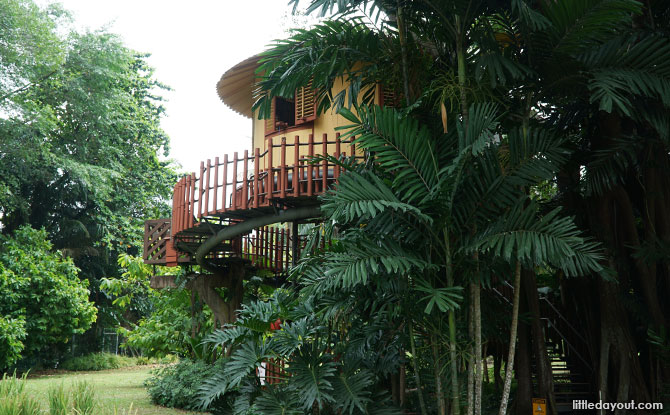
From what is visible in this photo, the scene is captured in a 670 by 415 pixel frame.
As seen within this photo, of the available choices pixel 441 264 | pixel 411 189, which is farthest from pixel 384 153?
pixel 441 264

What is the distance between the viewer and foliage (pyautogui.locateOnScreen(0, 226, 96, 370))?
1680 cm

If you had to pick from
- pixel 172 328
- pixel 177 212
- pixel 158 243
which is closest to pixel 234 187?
pixel 177 212

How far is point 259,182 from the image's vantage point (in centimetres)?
861

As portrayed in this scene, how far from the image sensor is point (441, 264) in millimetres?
5324

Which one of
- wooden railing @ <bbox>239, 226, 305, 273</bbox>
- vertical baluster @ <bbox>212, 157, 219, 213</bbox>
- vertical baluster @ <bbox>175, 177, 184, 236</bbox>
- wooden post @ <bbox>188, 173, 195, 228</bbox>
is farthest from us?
wooden railing @ <bbox>239, 226, 305, 273</bbox>

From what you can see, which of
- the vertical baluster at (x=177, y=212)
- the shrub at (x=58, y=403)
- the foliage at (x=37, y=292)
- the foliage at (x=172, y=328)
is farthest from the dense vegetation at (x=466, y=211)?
the foliage at (x=37, y=292)

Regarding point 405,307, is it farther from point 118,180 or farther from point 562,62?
point 118,180

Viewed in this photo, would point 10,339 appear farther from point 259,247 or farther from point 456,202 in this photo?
point 456,202

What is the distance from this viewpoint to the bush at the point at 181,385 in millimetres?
10320

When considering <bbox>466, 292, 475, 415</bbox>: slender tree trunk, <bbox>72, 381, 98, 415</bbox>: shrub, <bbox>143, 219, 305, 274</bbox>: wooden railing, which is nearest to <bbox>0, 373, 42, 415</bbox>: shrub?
<bbox>72, 381, 98, 415</bbox>: shrub

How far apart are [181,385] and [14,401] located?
6.23 m

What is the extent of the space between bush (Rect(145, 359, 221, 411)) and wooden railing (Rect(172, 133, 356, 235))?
2.65 m

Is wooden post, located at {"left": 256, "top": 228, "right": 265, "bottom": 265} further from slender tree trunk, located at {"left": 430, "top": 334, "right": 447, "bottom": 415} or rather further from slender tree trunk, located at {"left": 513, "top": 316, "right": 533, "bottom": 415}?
slender tree trunk, located at {"left": 430, "top": 334, "right": 447, "bottom": 415}

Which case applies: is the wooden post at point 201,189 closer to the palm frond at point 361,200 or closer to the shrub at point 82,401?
the shrub at point 82,401
